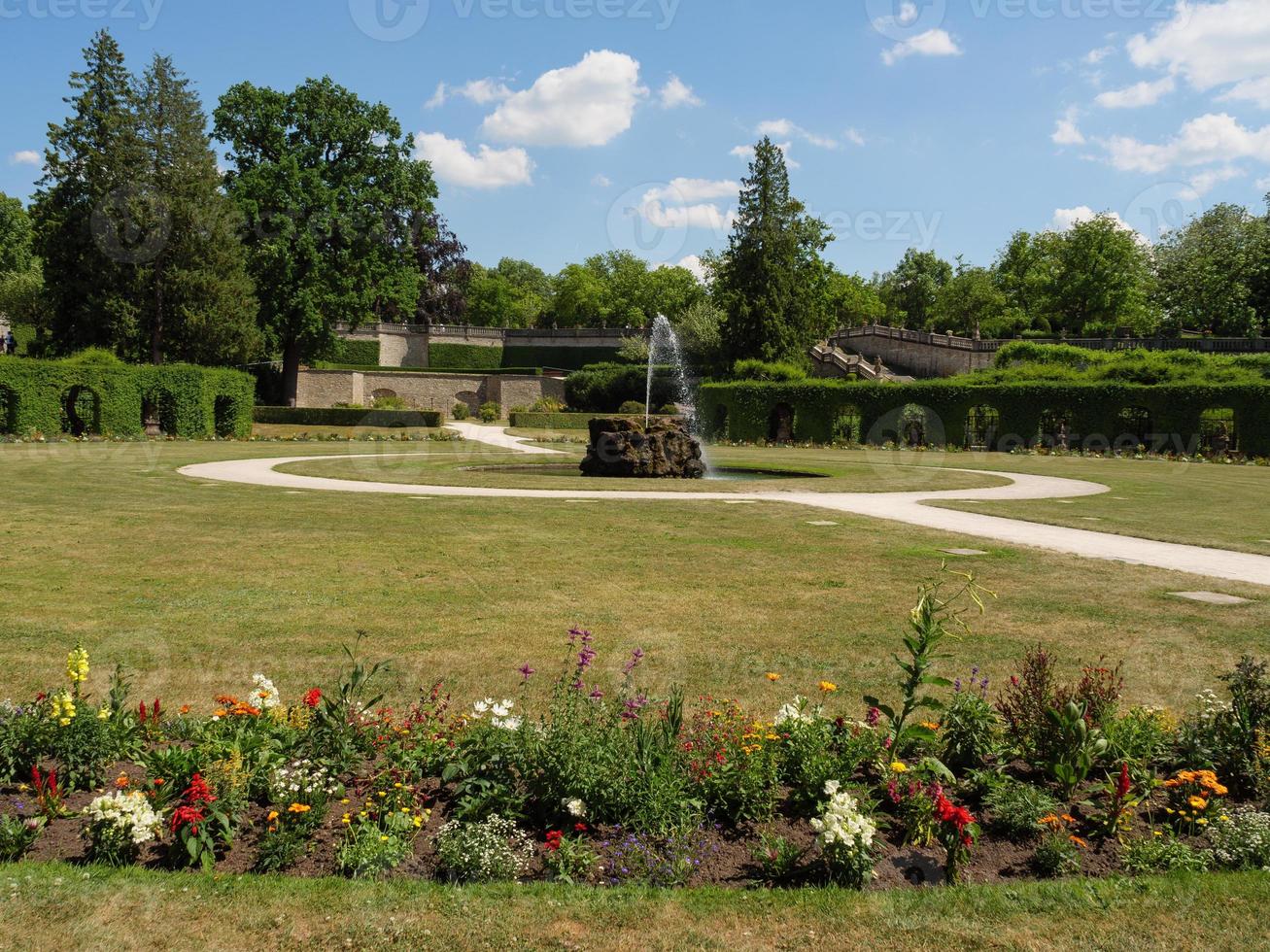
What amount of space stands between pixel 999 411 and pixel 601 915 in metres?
37.2

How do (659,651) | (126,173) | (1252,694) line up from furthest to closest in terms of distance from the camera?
(126,173), (659,651), (1252,694)

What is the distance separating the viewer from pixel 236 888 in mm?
3365

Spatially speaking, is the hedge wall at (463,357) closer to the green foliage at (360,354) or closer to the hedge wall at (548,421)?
the green foliage at (360,354)

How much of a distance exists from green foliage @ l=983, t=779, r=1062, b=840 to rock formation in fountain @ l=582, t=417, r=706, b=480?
17237mm

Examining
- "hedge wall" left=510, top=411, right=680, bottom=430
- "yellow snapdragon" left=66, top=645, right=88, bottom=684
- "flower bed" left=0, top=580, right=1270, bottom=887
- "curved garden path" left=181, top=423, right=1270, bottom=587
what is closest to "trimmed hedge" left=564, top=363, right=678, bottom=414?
"hedge wall" left=510, top=411, right=680, bottom=430

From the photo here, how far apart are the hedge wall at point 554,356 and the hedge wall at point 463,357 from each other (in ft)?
2.88

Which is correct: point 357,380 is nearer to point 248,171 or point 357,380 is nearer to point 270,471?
point 248,171

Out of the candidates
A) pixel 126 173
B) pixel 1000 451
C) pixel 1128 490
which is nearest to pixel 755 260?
pixel 1000 451

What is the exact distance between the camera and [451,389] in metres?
61.2

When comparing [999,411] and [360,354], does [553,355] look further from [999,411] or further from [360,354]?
[999,411]

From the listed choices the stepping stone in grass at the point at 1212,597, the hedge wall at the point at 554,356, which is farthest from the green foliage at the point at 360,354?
the stepping stone in grass at the point at 1212,597

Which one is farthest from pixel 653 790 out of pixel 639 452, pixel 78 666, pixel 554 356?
pixel 554 356

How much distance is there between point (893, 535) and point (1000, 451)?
2690cm

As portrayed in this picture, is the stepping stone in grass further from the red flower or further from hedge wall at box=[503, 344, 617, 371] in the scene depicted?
hedge wall at box=[503, 344, 617, 371]
